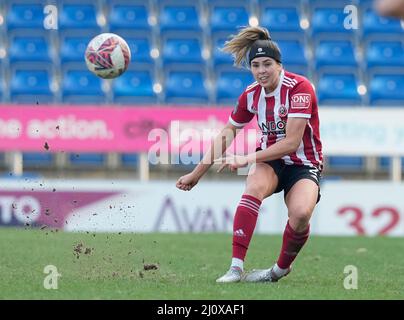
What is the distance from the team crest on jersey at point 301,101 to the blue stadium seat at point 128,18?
10.8 metres

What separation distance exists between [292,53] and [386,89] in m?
1.82

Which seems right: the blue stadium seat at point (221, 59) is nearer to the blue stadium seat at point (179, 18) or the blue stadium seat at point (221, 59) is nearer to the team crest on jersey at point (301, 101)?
the blue stadium seat at point (179, 18)

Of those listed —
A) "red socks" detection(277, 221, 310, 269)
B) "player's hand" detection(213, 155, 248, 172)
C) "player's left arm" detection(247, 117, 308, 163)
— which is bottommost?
"red socks" detection(277, 221, 310, 269)

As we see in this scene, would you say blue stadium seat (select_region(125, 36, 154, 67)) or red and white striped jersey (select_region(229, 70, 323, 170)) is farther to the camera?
blue stadium seat (select_region(125, 36, 154, 67))

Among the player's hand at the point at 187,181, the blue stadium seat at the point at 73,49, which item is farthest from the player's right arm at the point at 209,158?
the blue stadium seat at the point at 73,49

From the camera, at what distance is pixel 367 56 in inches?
697

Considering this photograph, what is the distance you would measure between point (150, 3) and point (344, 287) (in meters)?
12.3

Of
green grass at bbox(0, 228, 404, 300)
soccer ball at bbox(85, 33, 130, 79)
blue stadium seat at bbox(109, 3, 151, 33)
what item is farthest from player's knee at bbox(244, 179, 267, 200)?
blue stadium seat at bbox(109, 3, 151, 33)

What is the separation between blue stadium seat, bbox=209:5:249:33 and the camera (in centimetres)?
1792

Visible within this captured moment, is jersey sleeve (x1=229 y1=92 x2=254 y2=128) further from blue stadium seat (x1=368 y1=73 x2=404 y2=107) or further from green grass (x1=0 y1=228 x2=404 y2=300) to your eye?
blue stadium seat (x1=368 y1=73 x2=404 y2=107)

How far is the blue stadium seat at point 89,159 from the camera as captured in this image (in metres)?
16.5

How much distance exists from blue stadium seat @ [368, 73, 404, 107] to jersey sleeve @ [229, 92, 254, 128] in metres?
9.89
